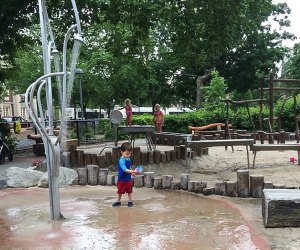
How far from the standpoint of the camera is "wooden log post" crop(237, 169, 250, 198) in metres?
6.96

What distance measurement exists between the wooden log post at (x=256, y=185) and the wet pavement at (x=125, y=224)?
67 centimetres

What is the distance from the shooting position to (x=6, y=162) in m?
12.5

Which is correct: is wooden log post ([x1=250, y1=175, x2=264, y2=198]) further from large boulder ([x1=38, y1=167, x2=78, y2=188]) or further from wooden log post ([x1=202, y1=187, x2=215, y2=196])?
large boulder ([x1=38, y1=167, x2=78, y2=188])

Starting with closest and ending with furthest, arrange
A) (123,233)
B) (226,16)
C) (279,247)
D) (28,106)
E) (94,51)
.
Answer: (279,247)
(123,233)
(28,106)
(226,16)
(94,51)

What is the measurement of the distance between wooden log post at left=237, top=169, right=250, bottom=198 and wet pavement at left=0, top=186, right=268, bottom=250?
0.53 meters

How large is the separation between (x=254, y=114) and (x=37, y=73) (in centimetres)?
1751

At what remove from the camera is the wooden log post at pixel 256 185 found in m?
6.88

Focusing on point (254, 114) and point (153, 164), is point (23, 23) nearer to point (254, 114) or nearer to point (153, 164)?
point (153, 164)

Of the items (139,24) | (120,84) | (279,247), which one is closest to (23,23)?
(139,24)

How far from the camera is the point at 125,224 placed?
5430mm

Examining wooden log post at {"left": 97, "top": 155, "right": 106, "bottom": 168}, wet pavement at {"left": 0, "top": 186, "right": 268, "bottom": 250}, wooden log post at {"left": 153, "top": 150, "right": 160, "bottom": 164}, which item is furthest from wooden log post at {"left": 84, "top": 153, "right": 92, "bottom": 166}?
wet pavement at {"left": 0, "top": 186, "right": 268, "bottom": 250}

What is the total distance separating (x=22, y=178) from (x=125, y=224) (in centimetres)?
390

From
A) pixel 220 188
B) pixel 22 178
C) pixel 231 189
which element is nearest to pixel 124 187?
pixel 220 188

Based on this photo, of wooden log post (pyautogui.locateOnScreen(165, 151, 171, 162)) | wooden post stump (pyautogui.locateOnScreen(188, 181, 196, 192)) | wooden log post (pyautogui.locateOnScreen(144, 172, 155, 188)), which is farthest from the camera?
wooden log post (pyautogui.locateOnScreen(165, 151, 171, 162))
